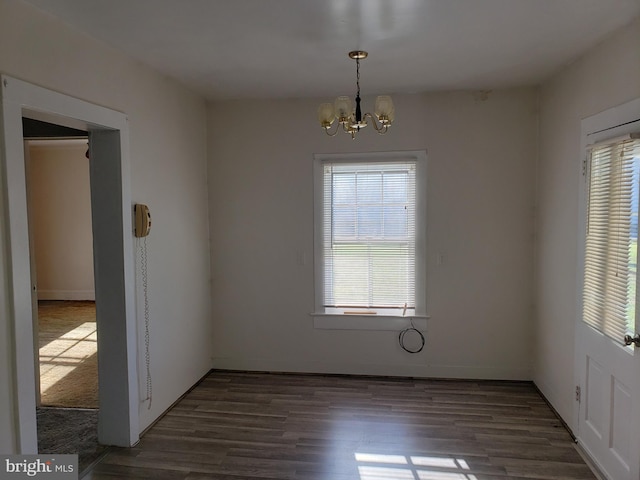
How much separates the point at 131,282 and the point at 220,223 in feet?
4.80

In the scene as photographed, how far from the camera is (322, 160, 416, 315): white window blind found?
165 inches

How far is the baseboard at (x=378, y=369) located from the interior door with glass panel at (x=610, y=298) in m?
1.05

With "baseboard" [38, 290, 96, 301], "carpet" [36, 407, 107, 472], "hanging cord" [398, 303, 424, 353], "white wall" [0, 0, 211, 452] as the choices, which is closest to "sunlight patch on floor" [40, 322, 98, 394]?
"carpet" [36, 407, 107, 472]

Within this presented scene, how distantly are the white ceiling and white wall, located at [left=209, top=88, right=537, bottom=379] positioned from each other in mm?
Answer: 493

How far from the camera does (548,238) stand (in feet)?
12.1

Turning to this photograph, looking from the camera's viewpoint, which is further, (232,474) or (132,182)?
(132,182)

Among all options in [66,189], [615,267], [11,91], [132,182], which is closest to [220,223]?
[132,182]

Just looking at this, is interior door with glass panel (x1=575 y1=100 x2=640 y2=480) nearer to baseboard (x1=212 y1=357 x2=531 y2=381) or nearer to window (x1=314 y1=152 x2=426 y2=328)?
baseboard (x1=212 y1=357 x2=531 y2=381)

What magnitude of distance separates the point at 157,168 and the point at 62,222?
545cm

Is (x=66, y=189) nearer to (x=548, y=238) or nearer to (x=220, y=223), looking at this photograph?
(x=220, y=223)

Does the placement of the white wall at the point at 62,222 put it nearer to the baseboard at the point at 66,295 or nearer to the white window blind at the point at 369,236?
the baseboard at the point at 66,295

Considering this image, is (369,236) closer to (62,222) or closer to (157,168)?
(157,168)

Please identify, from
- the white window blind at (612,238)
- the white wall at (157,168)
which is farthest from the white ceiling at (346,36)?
the white window blind at (612,238)

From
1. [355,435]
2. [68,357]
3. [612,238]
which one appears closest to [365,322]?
[355,435]
